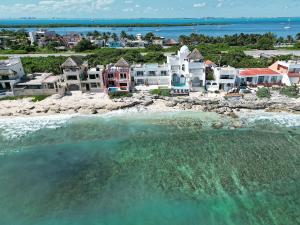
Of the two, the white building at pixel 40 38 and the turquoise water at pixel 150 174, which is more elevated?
the white building at pixel 40 38

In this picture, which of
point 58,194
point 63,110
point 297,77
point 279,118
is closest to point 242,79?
point 297,77

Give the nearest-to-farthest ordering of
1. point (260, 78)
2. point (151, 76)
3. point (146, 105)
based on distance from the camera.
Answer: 1. point (146, 105)
2. point (260, 78)
3. point (151, 76)

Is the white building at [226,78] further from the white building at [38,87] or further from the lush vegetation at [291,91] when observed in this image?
the white building at [38,87]

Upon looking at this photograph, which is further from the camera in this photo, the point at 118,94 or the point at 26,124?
the point at 118,94

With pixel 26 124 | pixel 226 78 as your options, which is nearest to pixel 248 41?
pixel 226 78

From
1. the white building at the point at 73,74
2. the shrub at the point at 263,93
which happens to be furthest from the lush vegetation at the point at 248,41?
the white building at the point at 73,74

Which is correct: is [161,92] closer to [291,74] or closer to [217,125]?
[217,125]

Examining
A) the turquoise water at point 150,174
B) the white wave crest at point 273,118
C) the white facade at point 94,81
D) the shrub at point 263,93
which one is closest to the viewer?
the turquoise water at point 150,174

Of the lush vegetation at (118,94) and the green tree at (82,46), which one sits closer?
the lush vegetation at (118,94)
